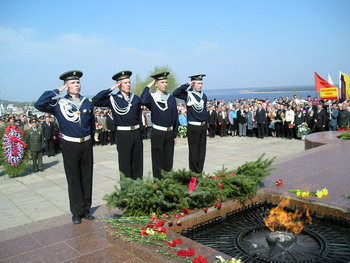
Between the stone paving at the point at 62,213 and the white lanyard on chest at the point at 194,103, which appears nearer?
the stone paving at the point at 62,213

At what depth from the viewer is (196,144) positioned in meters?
5.98

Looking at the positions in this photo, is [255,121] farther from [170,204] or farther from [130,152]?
[170,204]

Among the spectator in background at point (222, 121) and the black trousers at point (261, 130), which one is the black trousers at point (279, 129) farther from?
the spectator in background at point (222, 121)

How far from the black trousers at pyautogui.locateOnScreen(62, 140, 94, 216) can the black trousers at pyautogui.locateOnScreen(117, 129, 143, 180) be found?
2.85ft

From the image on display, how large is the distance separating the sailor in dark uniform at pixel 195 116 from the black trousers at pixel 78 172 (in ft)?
7.39

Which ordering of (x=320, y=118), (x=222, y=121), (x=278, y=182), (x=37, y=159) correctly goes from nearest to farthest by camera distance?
1. (x=278, y=182)
2. (x=37, y=159)
3. (x=320, y=118)
4. (x=222, y=121)

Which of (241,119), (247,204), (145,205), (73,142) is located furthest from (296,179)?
(241,119)

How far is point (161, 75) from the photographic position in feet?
17.2

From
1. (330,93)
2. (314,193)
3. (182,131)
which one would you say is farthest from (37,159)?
(330,93)

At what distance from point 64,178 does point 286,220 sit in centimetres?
651

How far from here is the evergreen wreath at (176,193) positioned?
3.46m

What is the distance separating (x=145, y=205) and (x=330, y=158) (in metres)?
4.64

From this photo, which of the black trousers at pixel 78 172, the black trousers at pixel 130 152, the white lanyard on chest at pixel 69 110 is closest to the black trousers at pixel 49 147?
the black trousers at pixel 130 152

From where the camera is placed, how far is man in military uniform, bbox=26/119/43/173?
950cm
